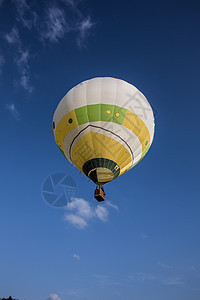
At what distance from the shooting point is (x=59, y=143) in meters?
17.6

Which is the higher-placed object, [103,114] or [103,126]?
[103,114]

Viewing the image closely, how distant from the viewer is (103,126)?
50.2 feet

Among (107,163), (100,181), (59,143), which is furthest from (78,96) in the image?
(100,181)

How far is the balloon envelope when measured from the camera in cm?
1541

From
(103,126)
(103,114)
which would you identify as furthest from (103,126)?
(103,114)

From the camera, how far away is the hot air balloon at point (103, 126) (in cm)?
1541

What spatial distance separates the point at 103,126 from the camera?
15289 millimetres

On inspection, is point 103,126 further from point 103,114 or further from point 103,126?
point 103,114

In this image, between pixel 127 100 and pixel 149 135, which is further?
pixel 149 135

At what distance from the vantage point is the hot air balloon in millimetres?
15406

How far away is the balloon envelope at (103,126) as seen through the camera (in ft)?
50.5

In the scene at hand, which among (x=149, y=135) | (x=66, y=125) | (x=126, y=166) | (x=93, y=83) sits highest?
(x=93, y=83)

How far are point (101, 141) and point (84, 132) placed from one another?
132 cm

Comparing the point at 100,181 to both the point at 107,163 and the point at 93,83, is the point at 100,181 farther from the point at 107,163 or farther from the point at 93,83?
the point at 93,83
